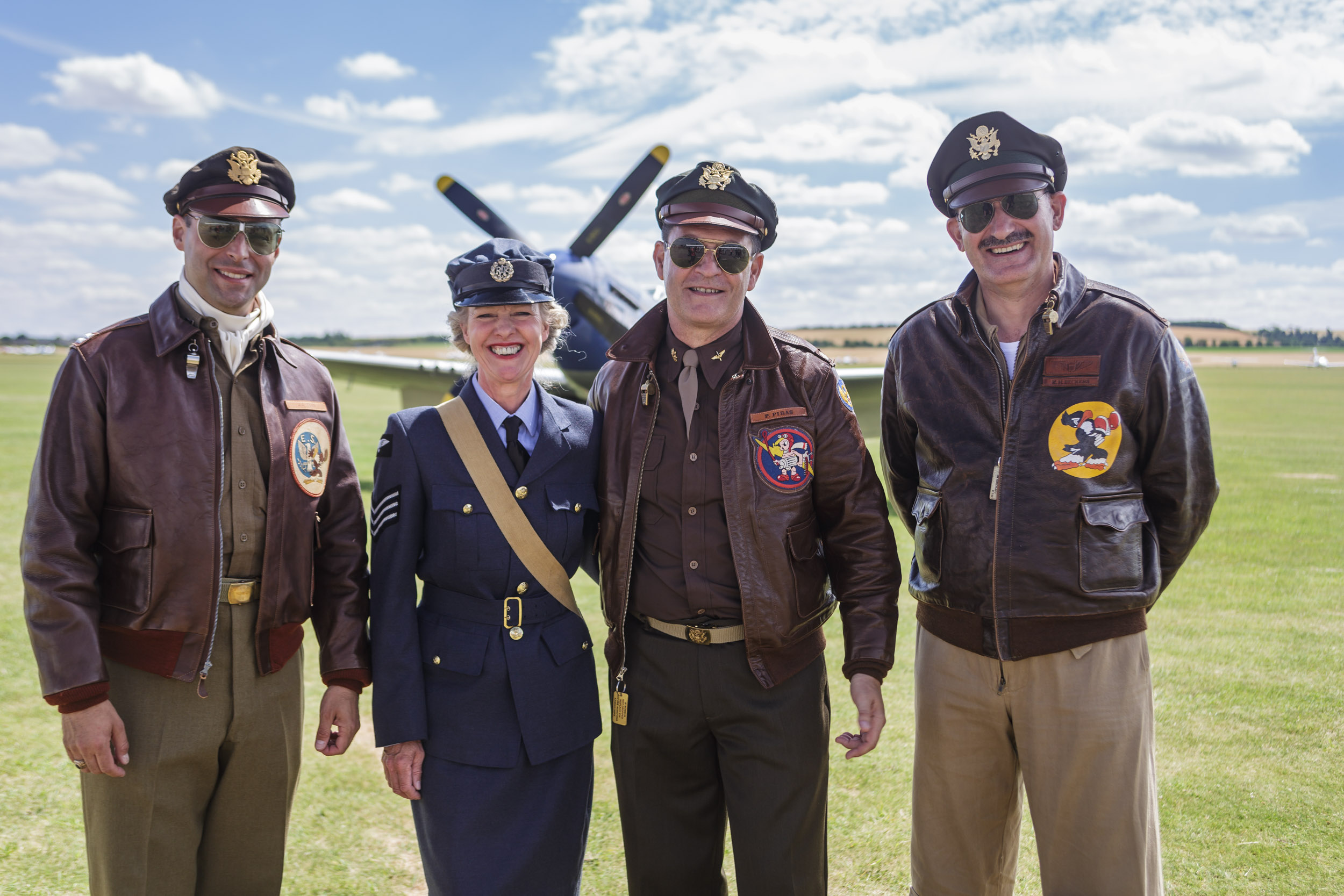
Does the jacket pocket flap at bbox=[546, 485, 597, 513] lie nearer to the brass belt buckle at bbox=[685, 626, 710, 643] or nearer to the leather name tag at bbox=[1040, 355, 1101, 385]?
the brass belt buckle at bbox=[685, 626, 710, 643]

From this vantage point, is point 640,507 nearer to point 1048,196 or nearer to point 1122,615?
point 1122,615

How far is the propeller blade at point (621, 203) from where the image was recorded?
1488cm

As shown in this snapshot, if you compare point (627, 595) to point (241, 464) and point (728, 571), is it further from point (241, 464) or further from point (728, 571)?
point (241, 464)

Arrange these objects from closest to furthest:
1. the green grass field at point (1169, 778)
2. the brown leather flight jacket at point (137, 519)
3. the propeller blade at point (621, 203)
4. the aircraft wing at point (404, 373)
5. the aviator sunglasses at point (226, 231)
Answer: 1. the brown leather flight jacket at point (137, 519)
2. the aviator sunglasses at point (226, 231)
3. the green grass field at point (1169, 778)
4. the propeller blade at point (621, 203)
5. the aircraft wing at point (404, 373)

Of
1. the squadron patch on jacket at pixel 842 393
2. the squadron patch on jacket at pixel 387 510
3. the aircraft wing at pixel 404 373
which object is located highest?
the aircraft wing at pixel 404 373

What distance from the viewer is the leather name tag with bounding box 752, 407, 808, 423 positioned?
2477 mm

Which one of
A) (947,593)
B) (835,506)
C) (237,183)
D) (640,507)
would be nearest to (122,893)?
(640,507)

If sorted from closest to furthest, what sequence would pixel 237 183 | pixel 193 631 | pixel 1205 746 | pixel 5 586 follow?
1. pixel 193 631
2. pixel 237 183
3. pixel 1205 746
4. pixel 5 586

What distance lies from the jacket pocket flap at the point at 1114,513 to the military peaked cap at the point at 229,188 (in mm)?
2400

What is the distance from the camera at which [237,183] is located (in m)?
2.41

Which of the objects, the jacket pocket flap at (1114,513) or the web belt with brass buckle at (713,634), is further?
the web belt with brass buckle at (713,634)

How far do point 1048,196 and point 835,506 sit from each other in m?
1.11

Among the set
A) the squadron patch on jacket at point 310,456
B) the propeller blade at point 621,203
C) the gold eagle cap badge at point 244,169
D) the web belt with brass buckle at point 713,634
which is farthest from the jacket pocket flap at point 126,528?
the propeller blade at point 621,203

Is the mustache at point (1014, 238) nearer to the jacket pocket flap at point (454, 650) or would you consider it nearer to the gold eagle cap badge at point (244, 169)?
the jacket pocket flap at point (454, 650)
